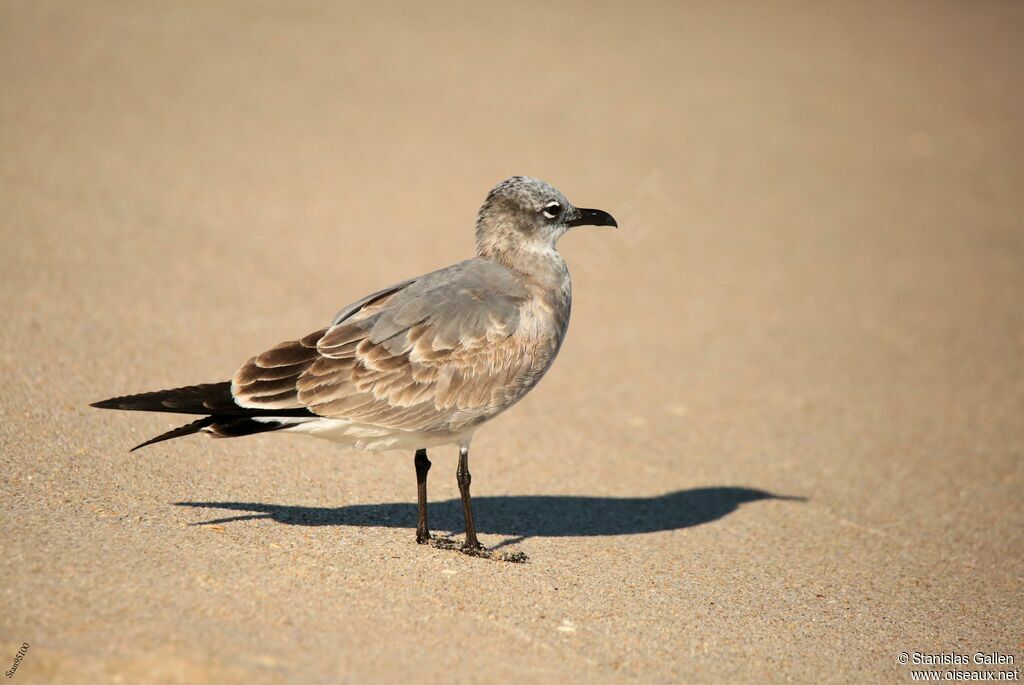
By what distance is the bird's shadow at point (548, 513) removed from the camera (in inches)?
237

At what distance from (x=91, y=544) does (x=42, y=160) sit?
23.5 feet

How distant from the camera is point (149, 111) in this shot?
12.5 meters

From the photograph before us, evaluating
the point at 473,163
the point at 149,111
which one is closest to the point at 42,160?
the point at 149,111

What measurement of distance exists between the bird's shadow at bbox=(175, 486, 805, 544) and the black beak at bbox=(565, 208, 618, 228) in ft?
6.15

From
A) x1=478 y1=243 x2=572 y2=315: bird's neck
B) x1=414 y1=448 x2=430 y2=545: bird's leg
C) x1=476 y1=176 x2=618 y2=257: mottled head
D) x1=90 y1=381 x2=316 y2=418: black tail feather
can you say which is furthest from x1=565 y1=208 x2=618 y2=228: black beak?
x1=90 y1=381 x2=316 y2=418: black tail feather

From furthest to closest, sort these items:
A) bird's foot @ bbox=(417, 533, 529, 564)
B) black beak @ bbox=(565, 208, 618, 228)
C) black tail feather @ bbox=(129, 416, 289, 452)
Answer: black beak @ bbox=(565, 208, 618, 228), bird's foot @ bbox=(417, 533, 529, 564), black tail feather @ bbox=(129, 416, 289, 452)

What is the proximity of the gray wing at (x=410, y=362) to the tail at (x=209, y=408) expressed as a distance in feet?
0.23

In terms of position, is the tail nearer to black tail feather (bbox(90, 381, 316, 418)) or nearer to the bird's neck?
black tail feather (bbox(90, 381, 316, 418))

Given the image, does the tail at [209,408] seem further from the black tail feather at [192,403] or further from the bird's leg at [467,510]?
the bird's leg at [467,510]

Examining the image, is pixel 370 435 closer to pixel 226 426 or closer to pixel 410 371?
pixel 410 371

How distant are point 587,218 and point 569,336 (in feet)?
11.7

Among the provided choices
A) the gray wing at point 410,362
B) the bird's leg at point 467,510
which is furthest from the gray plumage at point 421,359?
the bird's leg at point 467,510

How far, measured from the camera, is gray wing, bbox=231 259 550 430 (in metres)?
5.46

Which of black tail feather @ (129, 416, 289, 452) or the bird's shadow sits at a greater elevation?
black tail feather @ (129, 416, 289, 452)
